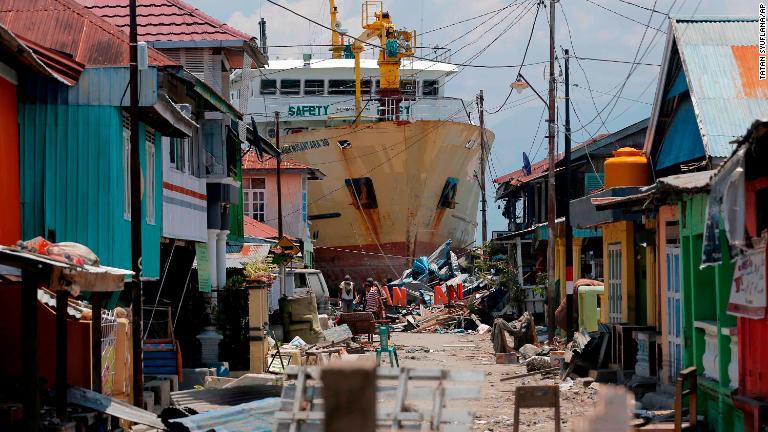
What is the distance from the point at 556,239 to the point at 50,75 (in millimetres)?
19829

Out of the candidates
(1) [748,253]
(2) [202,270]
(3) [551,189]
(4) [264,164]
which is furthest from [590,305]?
(4) [264,164]

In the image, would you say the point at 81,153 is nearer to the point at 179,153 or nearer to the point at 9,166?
the point at 9,166

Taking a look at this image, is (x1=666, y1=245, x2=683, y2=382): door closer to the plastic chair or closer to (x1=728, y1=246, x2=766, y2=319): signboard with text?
(x1=728, y1=246, x2=766, y2=319): signboard with text

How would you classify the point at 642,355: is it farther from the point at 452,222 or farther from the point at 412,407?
the point at 452,222

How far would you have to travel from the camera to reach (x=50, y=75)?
645 inches

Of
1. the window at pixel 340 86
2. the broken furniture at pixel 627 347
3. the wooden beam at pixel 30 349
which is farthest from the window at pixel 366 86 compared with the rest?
the wooden beam at pixel 30 349

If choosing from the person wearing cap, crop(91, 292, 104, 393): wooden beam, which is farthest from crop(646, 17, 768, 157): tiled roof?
the person wearing cap

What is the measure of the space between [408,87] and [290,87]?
5.56 m

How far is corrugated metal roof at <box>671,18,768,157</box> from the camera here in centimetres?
1725

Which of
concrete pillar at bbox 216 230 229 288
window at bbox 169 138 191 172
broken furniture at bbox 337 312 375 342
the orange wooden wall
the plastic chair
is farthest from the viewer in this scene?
broken furniture at bbox 337 312 375 342

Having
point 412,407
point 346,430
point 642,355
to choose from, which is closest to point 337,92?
point 642,355

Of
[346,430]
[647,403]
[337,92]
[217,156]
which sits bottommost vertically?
[647,403]

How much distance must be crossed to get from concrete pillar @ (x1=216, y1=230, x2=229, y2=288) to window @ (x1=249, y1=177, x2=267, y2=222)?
19453 millimetres

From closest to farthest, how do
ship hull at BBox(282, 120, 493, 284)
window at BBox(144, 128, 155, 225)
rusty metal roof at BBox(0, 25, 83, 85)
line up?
rusty metal roof at BBox(0, 25, 83, 85) < window at BBox(144, 128, 155, 225) < ship hull at BBox(282, 120, 493, 284)
